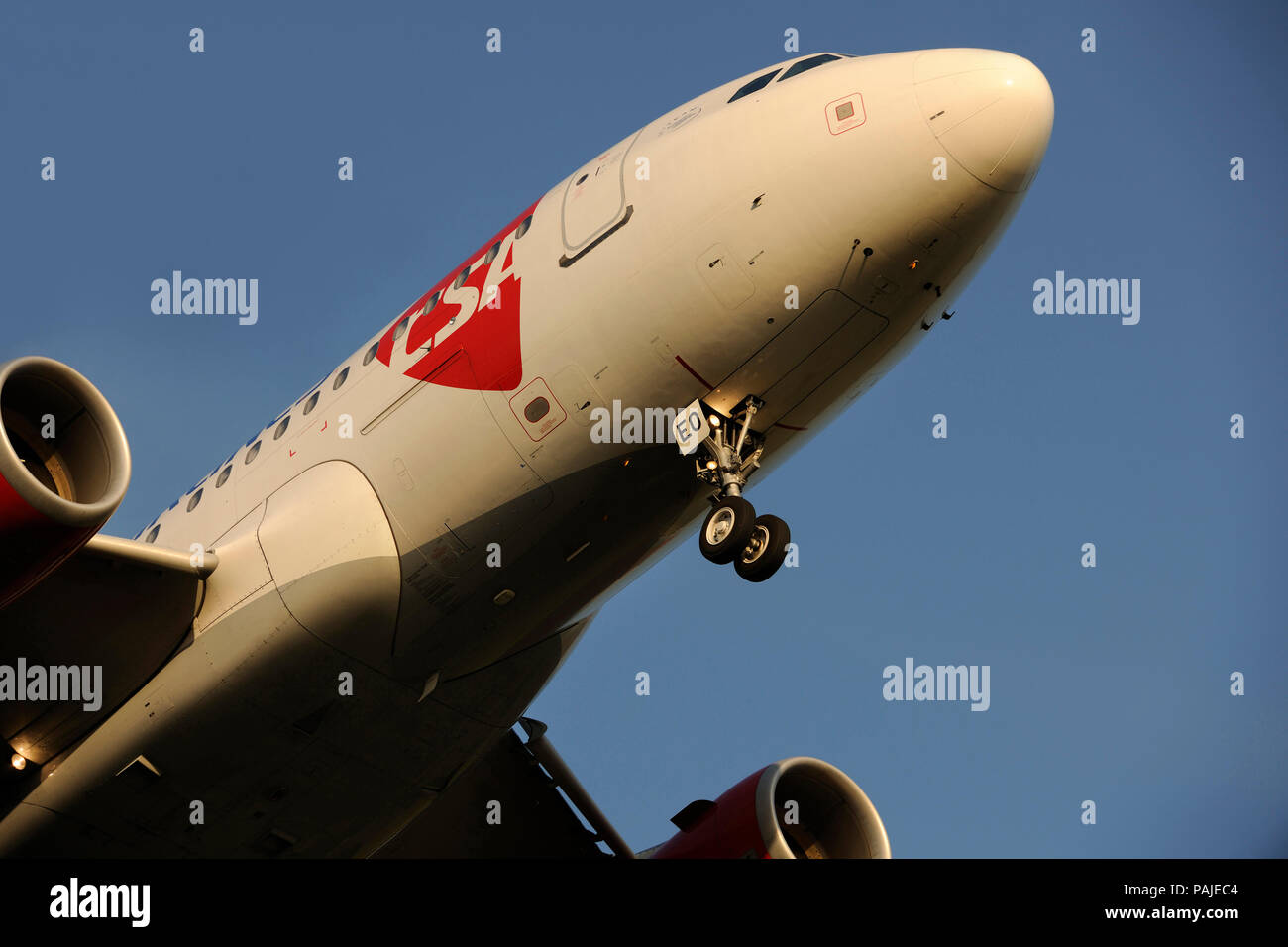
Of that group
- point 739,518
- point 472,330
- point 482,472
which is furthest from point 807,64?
point 482,472

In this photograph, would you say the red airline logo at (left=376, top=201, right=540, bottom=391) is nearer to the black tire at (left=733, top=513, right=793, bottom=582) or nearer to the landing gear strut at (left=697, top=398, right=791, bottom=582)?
the landing gear strut at (left=697, top=398, right=791, bottom=582)

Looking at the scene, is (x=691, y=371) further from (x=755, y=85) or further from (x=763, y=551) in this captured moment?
(x=755, y=85)

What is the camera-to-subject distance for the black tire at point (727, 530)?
16047mm

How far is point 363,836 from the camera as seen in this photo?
20.4 meters

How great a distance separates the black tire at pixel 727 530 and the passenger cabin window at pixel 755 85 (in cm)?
430

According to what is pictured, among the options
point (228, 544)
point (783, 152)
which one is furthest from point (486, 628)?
point (783, 152)

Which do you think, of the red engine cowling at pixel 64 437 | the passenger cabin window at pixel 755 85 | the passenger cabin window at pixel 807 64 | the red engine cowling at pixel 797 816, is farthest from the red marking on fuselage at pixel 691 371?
the red engine cowling at pixel 797 816

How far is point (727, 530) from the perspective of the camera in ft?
53.3

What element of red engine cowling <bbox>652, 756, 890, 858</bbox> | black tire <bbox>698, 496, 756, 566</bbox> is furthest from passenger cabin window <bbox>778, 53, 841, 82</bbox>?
red engine cowling <bbox>652, 756, 890, 858</bbox>

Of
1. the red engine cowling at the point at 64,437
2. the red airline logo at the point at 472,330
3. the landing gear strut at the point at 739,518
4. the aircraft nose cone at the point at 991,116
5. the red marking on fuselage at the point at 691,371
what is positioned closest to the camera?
the aircraft nose cone at the point at 991,116

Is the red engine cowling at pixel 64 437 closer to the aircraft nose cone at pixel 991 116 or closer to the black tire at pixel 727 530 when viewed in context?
the black tire at pixel 727 530

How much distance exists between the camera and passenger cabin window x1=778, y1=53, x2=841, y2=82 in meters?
17.2

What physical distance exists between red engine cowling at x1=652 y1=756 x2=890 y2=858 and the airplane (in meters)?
3.81
